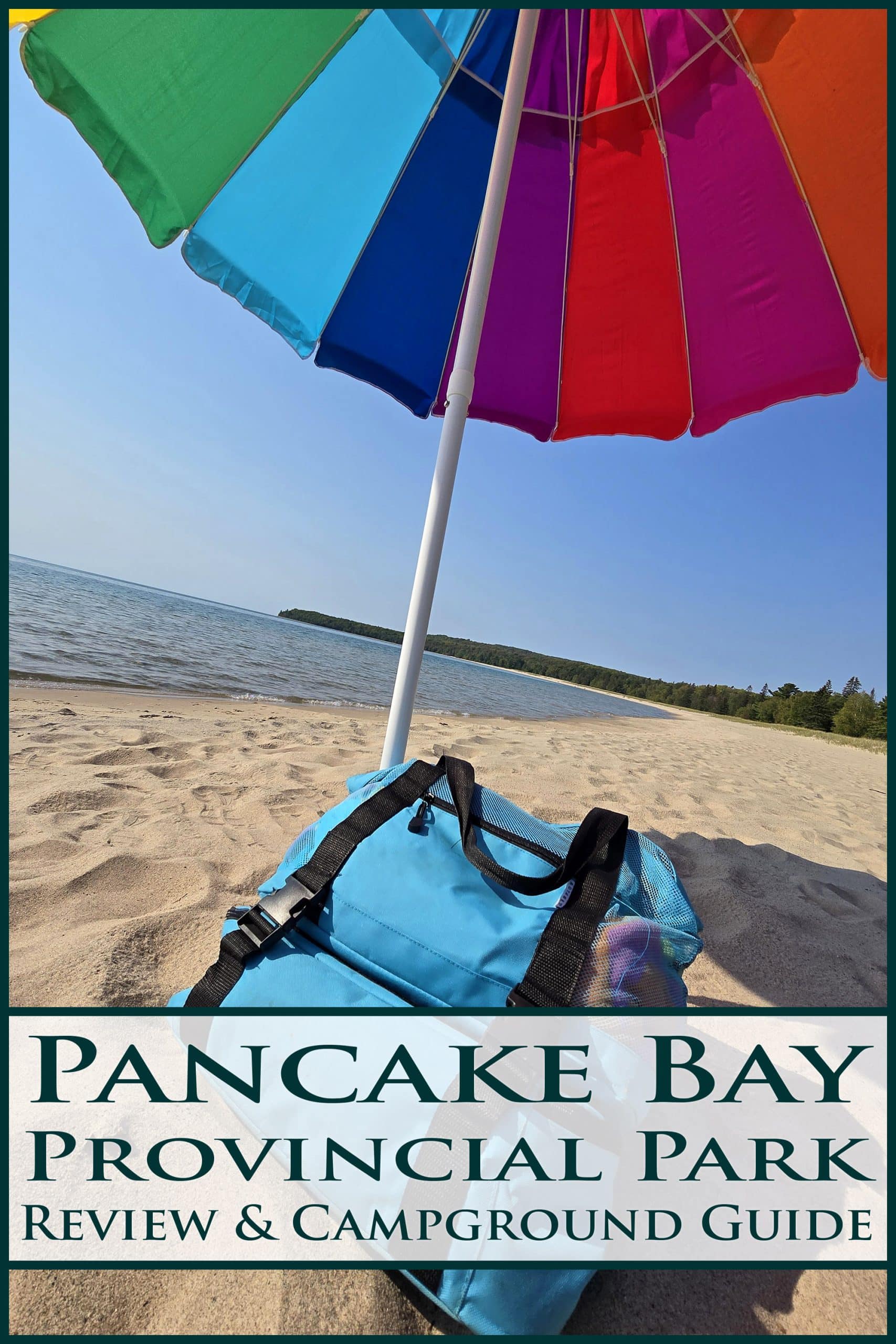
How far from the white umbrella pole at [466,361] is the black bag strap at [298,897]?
56cm

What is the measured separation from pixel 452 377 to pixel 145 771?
7.86 ft

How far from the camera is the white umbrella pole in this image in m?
1.94

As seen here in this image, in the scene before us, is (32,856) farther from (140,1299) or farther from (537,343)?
(537,343)

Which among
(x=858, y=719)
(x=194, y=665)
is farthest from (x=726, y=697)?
(x=194, y=665)

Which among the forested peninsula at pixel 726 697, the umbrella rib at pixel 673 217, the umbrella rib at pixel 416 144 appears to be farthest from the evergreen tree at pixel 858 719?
the umbrella rib at pixel 416 144

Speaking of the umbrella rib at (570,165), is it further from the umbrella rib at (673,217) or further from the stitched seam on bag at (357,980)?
the stitched seam on bag at (357,980)

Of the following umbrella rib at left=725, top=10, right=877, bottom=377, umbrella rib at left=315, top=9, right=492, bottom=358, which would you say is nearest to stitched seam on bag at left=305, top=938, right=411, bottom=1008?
umbrella rib at left=315, top=9, right=492, bottom=358

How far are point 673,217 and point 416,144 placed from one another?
3.91ft

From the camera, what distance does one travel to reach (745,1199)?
1.03 m

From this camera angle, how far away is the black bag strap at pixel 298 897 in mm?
1110

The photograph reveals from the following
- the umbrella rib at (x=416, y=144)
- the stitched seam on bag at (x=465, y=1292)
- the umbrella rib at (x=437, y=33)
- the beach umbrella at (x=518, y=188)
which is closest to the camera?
the stitched seam on bag at (x=465, y=1292)

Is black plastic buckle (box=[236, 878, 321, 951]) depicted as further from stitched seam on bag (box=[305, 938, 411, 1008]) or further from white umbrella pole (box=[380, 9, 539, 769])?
white umbrella pole (box=[380, 9, 539, 769])

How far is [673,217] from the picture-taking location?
243 centimetres

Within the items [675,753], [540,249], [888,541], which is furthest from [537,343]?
[675,753]
